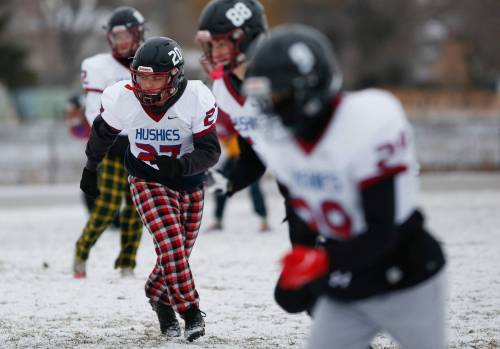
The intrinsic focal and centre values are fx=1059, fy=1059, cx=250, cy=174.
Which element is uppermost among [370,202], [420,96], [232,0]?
[232,0]

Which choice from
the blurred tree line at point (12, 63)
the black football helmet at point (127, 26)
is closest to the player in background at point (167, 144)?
the black football helmet at point (127, 26)

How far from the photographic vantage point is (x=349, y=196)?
11.8 feet

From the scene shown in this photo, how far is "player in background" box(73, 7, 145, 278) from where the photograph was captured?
25.6 ft

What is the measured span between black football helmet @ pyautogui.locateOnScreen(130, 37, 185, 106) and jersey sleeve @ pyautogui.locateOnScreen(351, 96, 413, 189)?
2.42m

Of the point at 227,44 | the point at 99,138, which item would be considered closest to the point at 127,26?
the point at 227,44

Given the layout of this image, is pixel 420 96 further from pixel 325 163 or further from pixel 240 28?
pixel 325 163

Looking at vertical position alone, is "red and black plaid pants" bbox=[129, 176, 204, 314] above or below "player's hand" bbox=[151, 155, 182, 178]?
below

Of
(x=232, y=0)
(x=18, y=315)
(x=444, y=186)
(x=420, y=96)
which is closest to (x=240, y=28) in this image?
(x=232, y=0)

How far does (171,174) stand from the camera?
18.7ft

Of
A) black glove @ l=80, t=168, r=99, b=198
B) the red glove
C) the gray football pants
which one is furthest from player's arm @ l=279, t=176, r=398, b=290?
black glove @ l=80, t=168, r=99, b=198

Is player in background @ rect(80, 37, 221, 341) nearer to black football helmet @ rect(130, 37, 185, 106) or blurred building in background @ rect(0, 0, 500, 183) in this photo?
black football helmet @ rect(130, 37, 185, 106)

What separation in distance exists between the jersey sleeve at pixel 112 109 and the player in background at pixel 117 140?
66.2 inches

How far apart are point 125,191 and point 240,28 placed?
221 centimetres

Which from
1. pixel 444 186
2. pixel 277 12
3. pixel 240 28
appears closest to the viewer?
pixel 240 28
